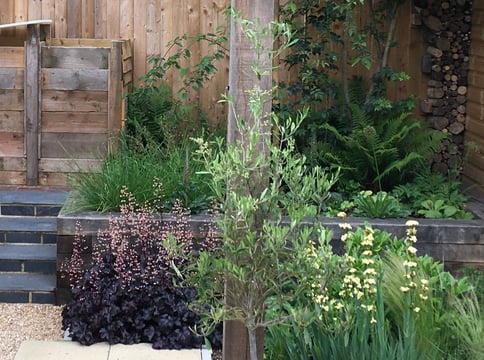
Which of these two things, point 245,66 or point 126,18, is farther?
point 126,18

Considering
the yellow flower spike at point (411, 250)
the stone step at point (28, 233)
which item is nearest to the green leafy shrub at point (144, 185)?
the stone step at point (28, 233)

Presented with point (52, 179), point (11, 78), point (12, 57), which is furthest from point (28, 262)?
point (12, 57)

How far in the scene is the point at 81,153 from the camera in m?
6.59

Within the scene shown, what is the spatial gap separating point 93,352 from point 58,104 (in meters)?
2.42

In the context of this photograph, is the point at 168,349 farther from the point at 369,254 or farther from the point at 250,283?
the point at 250,283

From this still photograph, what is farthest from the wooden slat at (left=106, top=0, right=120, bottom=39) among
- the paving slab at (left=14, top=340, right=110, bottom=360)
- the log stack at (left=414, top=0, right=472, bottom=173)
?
the paving slab at (left=14, top=340, right=110, bottom=360)

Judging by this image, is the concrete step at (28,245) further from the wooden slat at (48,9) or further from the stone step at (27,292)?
the wooden slat at (48,9)

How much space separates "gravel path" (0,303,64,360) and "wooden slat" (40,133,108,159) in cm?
140

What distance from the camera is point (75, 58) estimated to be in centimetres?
650

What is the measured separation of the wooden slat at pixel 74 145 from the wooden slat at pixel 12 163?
197 millimetres

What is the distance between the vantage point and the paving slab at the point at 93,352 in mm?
4652

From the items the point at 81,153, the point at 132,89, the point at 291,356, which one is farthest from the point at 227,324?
the point at 132,89

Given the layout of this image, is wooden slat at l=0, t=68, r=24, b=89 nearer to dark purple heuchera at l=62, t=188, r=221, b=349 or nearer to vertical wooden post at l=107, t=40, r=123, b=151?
vertical wooden post at l=107, t=40, r=123, b=151

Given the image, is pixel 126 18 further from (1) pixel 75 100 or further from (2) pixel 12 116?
(2) pixel 12 116
